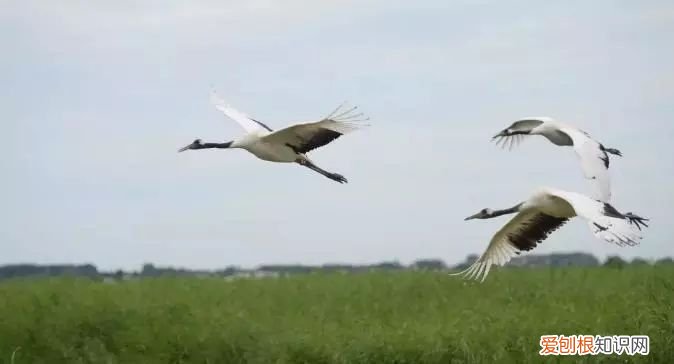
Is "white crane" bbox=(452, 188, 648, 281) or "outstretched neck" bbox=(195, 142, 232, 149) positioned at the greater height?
"outstretched neck" bbox=(195, 142, 232, 149)

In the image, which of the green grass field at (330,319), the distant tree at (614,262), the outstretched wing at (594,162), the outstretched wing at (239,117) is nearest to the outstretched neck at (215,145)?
the outstretched wing at (239,117)

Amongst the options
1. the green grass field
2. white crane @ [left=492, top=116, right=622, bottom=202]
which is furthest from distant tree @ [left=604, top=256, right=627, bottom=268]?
white crane @ [left=492, top=116, right=622, bottom=202]

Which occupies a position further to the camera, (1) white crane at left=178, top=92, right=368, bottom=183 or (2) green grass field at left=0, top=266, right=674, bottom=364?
(2) green grass field at left=0, top=266, right=674, bottom=364

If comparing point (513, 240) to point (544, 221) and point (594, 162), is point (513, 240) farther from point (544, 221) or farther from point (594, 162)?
point (594, 162)

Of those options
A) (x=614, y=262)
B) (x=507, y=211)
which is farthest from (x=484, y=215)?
(x=614, y=262)

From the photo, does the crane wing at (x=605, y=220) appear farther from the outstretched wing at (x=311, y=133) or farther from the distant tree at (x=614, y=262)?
the distant tree at (x=614, y=262)

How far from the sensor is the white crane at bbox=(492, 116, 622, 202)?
7.65 meters

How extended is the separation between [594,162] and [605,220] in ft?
4.51

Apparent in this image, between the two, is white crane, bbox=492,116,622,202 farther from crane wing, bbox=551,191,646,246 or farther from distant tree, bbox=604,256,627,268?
distant tree, bbox=604,256,627,268

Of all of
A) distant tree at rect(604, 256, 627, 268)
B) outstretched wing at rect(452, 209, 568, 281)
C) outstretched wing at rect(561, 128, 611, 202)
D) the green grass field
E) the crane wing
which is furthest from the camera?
distant tree at rect(604, 256, 627, 268)

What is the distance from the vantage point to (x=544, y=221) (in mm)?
8945

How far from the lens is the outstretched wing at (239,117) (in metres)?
9.12

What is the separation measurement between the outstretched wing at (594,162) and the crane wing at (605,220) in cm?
14

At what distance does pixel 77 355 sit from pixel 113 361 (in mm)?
529
